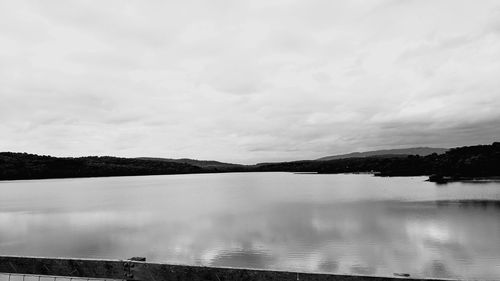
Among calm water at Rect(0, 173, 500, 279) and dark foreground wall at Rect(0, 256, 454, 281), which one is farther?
calm water at Rect(0, 173, 500, 279)

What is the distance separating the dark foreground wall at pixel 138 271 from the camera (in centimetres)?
395

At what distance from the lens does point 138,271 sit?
4277 millimetres

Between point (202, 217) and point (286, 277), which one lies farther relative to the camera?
point (202, 217)

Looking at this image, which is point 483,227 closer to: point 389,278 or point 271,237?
point 271,237

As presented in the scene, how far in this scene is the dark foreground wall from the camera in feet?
12.9

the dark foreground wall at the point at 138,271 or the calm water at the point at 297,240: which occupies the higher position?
the dark foreground wall at the point at 138,271

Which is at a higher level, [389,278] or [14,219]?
[389,278]

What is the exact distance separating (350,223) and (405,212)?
11.0 meters

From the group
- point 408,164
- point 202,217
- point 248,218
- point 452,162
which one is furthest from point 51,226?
point 408,164

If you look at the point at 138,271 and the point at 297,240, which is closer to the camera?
the point at 138,271

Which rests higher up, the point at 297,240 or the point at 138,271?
the point at 138,271

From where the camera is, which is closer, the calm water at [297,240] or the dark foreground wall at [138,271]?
the dark foreground wall at [138,271]

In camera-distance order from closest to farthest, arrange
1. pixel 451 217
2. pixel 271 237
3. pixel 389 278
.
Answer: pixel 389 278, pixel 271 237, pixel 451 217

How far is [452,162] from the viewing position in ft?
395
